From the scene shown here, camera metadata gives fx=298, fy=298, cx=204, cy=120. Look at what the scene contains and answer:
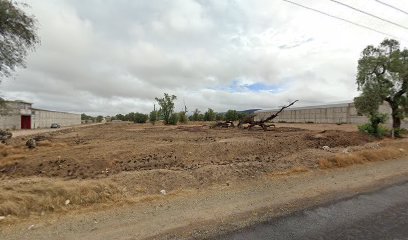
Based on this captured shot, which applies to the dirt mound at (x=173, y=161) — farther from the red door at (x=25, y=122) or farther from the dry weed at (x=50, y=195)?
the red door at (x=25, y=122)

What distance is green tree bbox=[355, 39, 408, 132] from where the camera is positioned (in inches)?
890

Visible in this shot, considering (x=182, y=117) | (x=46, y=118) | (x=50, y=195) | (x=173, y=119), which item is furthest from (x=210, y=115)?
(x=50, y=195)

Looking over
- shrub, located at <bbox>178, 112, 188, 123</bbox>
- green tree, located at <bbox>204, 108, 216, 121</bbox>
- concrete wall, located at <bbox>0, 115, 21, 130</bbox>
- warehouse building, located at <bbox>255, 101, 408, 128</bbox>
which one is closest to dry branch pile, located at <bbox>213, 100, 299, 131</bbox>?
warehouse building, located at <bbox>255, 101, 408, 128</bbox>

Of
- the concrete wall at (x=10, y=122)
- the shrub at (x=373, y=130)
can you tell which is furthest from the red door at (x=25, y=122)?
the shrub at (x=373, y=130)

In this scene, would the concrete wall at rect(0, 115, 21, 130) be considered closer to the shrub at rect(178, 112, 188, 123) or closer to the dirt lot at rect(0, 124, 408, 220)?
the shrub at rect(178, 112, 188, 123)

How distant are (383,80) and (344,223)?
22.0m

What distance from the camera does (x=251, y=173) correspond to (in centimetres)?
938

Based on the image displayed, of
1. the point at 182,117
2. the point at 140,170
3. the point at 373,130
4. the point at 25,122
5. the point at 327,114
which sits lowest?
the point at 140,170

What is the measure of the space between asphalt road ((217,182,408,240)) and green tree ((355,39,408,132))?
59.5 ft

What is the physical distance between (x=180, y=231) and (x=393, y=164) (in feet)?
32.3

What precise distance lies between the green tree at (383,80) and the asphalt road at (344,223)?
18.1 meters

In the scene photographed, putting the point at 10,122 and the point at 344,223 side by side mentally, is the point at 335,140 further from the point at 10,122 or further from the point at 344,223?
the point at 10,122

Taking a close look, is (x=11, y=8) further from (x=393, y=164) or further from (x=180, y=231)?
(x=393, y=164)

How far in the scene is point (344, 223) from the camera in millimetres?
5270
